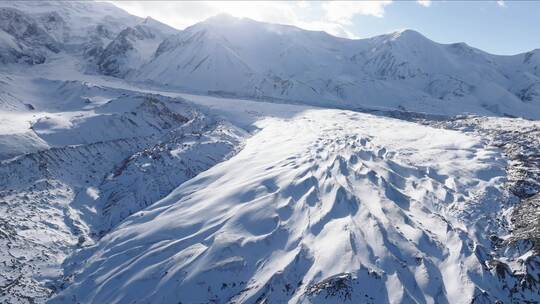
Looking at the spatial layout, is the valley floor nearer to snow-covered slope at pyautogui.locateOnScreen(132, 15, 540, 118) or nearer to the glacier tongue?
the glacier tongue

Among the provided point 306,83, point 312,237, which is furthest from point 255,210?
point 306,83

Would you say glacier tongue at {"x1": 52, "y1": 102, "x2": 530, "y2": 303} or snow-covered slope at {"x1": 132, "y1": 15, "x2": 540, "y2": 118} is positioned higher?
snow-covered slope at {"x1": 132, "y1": 15, "x2": 540, "y2": 118}

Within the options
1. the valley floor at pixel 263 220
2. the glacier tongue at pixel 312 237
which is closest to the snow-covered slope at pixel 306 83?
the valley floor at pixel 263 220

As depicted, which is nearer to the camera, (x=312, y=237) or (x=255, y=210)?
(x=312, y=237)

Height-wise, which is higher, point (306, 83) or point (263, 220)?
point (306, 83)

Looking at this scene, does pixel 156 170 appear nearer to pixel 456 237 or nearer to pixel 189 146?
pixel 189 146

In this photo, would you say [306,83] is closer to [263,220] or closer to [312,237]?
[263,220]

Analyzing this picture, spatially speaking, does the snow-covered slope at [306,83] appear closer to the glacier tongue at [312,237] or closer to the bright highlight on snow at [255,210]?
the bright highlight on snow at [255,210]

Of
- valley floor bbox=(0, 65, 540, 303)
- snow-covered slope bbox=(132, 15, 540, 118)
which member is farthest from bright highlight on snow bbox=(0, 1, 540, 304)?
snow-covered slope bbox=(132, 15, 540, 118)

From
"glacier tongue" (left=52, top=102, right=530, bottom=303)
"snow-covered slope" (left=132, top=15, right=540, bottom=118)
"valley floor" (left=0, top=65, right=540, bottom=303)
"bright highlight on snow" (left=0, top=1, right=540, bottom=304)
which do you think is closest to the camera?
"glacier tongue" (left=52, top=102, right=530, bottom=303)
